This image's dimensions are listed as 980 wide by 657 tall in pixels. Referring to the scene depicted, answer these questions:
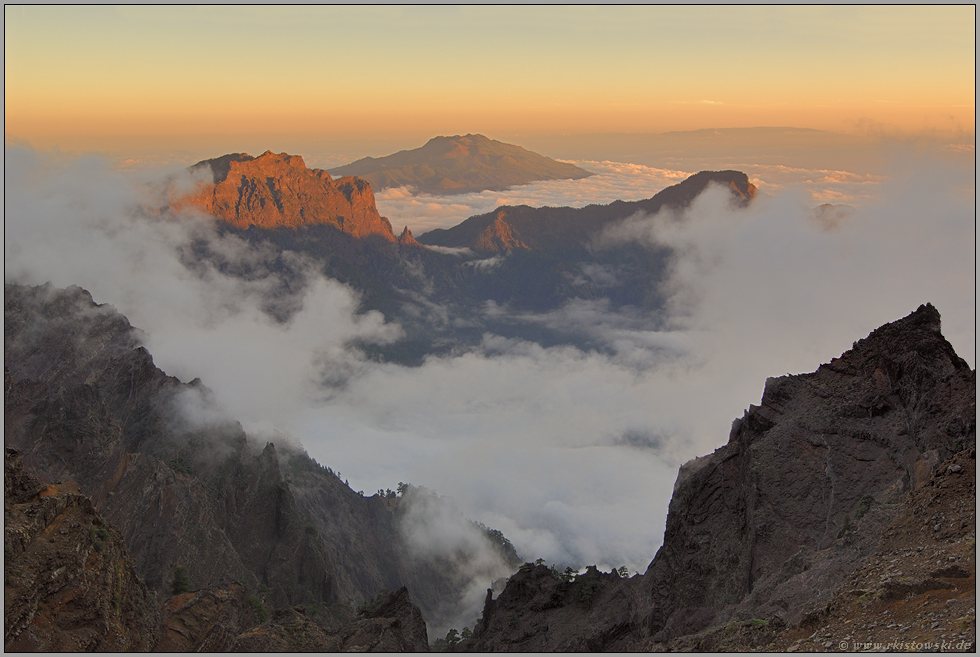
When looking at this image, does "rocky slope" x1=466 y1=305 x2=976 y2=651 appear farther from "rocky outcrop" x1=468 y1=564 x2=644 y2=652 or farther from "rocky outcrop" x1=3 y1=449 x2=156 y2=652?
"rocky outcrop" x1=3 y1=449 x2=156 y2=652

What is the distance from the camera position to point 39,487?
1390 inches

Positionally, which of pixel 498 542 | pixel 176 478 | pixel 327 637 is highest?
pixel 327 637

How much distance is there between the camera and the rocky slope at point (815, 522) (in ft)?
91.1

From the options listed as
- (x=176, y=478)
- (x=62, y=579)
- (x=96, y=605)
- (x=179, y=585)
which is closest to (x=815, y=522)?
(x=96, y=605)

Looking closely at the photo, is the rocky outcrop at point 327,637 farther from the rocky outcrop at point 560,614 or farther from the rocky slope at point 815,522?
the rocky slope at point 815,522

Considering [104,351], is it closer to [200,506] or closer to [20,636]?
[200,506]

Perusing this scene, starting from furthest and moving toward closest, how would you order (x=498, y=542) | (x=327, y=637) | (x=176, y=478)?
(x=498, y=542)
(x=176, y=478)
(x=327, y=637)

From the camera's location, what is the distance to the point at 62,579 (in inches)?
1276

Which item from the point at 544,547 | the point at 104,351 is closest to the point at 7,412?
the point at 104,351

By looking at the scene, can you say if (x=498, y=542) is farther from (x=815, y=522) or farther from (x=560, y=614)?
(x=815, y=522)

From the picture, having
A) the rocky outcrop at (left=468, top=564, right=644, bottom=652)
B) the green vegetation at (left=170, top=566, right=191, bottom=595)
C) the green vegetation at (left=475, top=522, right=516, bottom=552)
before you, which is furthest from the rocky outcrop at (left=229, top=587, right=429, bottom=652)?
the green vegetation at (left=475, top=522, right=516, bottom=552)

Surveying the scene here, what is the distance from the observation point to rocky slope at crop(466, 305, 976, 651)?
27766 mm

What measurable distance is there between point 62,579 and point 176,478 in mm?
53865

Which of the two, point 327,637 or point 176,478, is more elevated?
point 327,637
